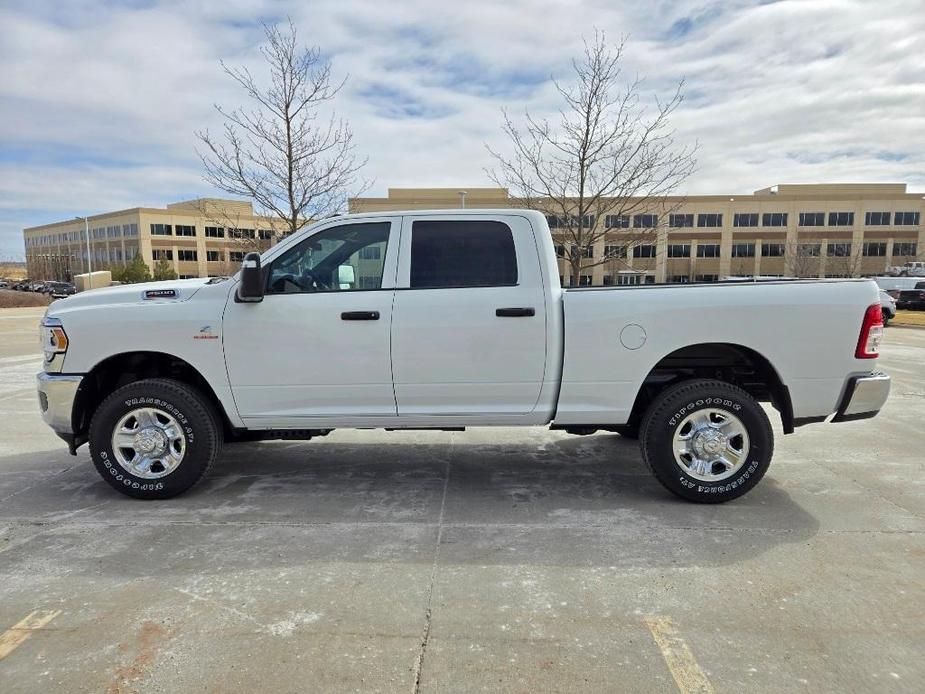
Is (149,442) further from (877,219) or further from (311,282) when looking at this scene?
(877,219)

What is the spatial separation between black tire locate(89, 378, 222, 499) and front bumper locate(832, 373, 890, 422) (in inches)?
173

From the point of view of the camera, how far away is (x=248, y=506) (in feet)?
14.1

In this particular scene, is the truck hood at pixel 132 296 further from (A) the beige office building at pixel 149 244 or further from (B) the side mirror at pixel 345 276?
(A) the beige office building at pixel 149 244

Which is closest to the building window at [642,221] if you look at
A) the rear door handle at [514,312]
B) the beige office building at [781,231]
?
the rear door handle at [514,312]

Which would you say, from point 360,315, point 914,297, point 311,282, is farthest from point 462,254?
point 914,297

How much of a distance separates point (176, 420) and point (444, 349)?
1957 millimetres

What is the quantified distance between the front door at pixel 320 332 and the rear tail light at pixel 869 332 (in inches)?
125

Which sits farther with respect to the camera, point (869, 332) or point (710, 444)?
point (710, 444)

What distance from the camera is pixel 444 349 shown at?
4188 mm

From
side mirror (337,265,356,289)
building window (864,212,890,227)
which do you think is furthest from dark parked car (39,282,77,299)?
building window (864,212,890,227)

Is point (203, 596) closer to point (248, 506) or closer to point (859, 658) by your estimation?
point (248, 506)

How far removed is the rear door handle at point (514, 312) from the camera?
414 centimetres

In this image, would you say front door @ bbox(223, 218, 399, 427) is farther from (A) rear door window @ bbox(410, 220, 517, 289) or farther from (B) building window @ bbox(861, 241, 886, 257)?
(B) building window @ bbox(861, 241, 886, 257)

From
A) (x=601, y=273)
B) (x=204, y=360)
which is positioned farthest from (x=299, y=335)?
(x=601, y=273)
